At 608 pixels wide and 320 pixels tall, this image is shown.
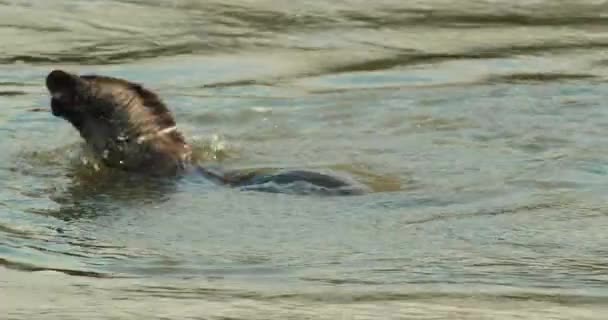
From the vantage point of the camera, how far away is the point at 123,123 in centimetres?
729

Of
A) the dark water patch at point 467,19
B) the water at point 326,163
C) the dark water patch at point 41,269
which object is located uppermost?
the dark water patch at point 467,19

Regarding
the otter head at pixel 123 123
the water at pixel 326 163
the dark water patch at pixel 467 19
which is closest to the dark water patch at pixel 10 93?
the water at pixel 326 163

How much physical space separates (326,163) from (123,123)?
0.85 meters

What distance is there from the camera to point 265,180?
682 cm

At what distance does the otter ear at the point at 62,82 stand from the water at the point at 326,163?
342mm

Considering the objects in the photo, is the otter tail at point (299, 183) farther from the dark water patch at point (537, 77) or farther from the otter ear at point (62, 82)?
the dark water patch at point (537, 77)

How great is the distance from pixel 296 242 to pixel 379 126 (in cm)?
202

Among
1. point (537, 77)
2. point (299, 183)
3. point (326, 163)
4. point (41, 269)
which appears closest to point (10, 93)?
point (326, 163)

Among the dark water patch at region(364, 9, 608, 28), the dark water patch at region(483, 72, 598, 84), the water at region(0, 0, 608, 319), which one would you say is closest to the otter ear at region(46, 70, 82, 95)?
the water at region(0, 0, 608, 319)

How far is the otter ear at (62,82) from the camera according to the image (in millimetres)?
7113

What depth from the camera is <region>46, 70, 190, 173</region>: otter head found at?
721 centimetres

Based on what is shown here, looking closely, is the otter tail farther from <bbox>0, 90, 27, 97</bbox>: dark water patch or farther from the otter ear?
<bbox>0, 90, 27, 97</bbox>: dark water patch

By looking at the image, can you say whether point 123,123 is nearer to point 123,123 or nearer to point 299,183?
point 123,123

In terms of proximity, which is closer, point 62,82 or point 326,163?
point 62,82
